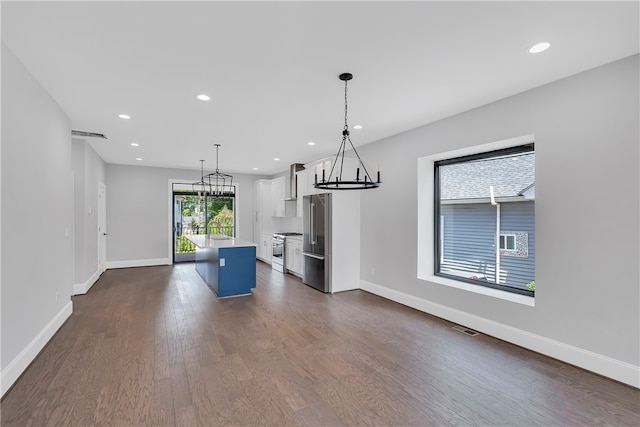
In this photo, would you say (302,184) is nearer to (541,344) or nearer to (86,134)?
(86,134)

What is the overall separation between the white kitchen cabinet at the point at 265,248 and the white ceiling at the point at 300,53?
4.72 meters

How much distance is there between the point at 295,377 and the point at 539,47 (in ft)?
11.1

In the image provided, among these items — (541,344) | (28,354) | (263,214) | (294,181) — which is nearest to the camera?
(28,354)

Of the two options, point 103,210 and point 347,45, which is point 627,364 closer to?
point 347,45

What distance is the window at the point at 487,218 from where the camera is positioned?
3496mm

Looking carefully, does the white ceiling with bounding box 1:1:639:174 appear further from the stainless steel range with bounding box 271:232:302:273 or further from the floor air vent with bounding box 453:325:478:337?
the stainless steel range with bounding box 271:232:302:273

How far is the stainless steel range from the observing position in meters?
7.24

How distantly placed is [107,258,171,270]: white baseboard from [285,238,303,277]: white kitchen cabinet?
3619 mm

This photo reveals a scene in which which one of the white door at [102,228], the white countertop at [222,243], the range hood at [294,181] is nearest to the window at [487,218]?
the white countertop at [222,243]

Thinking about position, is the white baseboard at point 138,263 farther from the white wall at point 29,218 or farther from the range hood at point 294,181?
the white wall at point 29,218

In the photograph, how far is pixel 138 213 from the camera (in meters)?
7.96

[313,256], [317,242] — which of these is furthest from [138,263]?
[317,242]

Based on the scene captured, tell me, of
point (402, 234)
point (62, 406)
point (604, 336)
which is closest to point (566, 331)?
point (604, 336)

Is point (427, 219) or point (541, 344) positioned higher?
point (427, 219)
